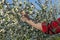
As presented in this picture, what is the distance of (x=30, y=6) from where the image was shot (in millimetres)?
6930

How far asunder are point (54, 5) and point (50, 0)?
0.22 metres

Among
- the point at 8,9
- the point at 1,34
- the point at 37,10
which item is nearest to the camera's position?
the point at 8,9

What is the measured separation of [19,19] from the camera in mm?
6312

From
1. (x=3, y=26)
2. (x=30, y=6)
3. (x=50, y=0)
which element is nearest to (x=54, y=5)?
(x=50, y=0)

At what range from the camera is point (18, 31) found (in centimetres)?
747

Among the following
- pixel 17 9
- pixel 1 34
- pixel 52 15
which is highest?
pixel 17 9

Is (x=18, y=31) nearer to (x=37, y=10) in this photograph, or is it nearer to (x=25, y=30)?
(x=25, y=30)

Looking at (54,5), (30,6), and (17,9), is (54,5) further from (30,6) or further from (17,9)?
(17,9)

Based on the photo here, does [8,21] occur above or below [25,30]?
above

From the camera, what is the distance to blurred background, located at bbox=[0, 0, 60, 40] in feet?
20.6

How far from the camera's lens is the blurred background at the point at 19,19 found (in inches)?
247

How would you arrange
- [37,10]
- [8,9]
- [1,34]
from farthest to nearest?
[1,34] < [37,10] < [8,9]

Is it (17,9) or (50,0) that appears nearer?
(17,9)

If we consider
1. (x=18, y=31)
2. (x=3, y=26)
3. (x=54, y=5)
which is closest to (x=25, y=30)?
(x=18, y=31)
